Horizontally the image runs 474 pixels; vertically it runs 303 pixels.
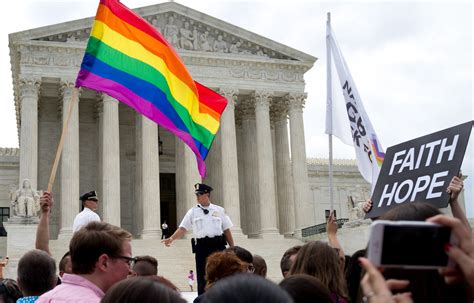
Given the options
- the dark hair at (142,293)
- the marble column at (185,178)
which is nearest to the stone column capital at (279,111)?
the marble column at (185,178)

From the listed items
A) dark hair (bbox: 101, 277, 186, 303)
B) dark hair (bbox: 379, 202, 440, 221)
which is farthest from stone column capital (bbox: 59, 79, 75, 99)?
dark hair (bbox: 379, 202, 440, 221)

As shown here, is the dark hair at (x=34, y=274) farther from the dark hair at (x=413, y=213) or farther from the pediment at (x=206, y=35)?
the pediment at (x=206, y=35)

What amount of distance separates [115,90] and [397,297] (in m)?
11.9

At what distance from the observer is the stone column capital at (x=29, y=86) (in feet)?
141

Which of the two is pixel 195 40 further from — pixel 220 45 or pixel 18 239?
pixel 18 239

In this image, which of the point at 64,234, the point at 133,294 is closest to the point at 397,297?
the point at 133,294

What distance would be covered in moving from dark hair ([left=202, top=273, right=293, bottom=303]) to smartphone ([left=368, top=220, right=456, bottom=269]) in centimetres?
43

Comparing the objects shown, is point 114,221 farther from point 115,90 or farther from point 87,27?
point 115,90

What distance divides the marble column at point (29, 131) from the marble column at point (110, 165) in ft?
14.4

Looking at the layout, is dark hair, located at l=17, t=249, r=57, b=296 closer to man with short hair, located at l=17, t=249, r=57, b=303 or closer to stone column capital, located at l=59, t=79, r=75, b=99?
man with short hair, located at l=17, t=249, r=57, b=303

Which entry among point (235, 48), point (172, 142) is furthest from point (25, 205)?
point (235, 48)

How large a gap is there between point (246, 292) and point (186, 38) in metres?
46.3

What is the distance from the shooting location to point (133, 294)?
3.44m

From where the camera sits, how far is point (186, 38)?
47969 mm
